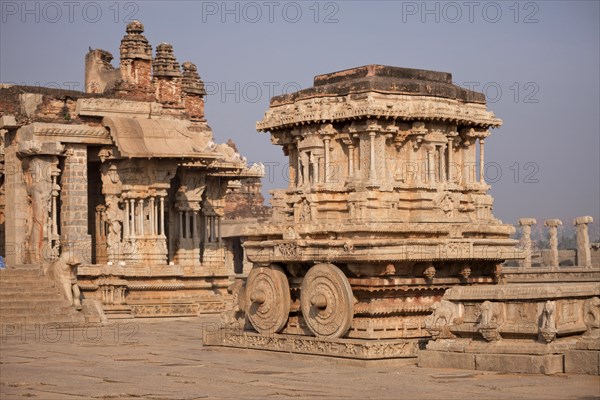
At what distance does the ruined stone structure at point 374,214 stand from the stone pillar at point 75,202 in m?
12.8

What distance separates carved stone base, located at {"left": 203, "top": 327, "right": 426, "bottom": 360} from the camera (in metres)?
16.3

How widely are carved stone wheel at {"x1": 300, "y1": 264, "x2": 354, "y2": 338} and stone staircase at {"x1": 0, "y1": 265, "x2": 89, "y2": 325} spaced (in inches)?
401

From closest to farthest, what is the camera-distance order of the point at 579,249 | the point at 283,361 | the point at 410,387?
the point at 410,387 < the point at 283,361 < the point at 579,249

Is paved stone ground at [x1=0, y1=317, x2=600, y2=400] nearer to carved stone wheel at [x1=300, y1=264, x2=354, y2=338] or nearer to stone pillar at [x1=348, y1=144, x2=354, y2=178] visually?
carved stone wheel at [x1=300, y1=264, x2=354, y2=338]

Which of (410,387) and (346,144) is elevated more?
(346,144)

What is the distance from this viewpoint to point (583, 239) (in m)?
42.0

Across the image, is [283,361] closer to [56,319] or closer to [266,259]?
[266,259]

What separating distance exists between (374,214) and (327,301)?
5.69ft

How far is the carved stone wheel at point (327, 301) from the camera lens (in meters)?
16.9

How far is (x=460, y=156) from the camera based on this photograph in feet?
65.2

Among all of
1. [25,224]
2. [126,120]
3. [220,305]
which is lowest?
[220,305]

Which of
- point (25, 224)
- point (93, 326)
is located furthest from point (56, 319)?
point (25, 224)

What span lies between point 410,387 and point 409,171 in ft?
18.7

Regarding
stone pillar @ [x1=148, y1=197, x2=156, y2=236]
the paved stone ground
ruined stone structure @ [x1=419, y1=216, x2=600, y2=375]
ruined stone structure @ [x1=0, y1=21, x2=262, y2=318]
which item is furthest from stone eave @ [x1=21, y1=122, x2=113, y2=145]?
ruined stone structure @ [x1=419, y1=216, x2=600, y2=375]
